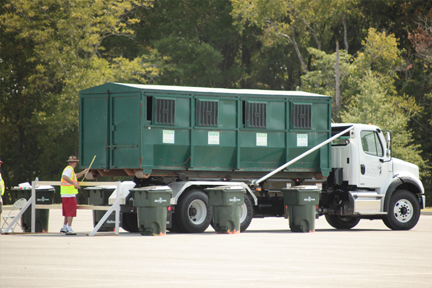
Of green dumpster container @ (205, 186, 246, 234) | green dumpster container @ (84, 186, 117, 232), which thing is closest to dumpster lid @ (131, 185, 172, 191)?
green dumpster container @ (205, 186, 246, 234)

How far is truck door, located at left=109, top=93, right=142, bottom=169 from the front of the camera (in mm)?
18234

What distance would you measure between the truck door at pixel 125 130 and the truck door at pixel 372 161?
5.71 m

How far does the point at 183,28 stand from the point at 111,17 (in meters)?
11.2

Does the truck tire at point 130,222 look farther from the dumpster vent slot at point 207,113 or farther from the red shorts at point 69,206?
the dumpster vent slot at point 207,113

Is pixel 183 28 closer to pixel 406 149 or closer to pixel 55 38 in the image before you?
pixel 55 38

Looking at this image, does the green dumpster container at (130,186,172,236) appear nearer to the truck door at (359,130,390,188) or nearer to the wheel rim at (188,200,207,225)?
the wheel rim at (188,200,207,225)

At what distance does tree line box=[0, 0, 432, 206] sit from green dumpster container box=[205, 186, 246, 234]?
22.8m

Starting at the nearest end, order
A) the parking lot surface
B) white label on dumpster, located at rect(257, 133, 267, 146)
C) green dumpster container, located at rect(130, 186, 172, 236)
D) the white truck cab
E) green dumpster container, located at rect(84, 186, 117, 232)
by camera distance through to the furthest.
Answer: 1. the parking lot surface
2. green dumpster container, located at rect(130, 186, 172, 236)
3. green dumpster container, located at rect(84, 186, 117, 232)
4. white label on dumpster, located at rect(257, 133, 267, 146)
5. the white truck cab

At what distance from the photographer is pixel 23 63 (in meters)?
48.7

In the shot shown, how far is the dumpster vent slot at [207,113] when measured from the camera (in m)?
18.9

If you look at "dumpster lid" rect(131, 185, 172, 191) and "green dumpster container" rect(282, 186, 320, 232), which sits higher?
"dumpster lid" rect(131, 185, 172, 191)

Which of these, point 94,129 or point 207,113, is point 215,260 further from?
point 94,129

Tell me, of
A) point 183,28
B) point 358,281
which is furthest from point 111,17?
point 358,281

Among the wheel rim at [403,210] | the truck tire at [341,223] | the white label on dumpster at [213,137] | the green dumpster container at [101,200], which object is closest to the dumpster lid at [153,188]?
the green dumpster container at [101,200]
